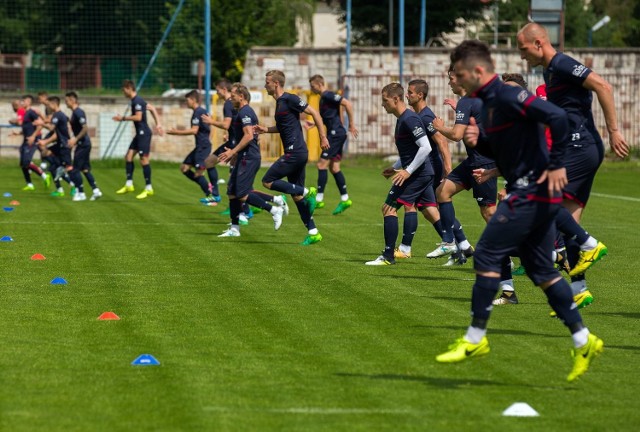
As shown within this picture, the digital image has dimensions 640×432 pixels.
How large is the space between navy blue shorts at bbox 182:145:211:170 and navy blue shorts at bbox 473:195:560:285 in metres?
15.8

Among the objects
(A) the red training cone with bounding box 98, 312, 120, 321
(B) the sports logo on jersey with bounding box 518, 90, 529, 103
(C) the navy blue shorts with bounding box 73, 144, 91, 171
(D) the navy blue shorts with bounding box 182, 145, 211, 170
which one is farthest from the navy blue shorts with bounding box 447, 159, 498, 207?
(C) the navy blue shorts with bounding box 73, 144, 91, 171

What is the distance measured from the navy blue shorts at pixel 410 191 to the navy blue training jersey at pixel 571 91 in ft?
11.9

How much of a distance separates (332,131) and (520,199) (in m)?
15.9

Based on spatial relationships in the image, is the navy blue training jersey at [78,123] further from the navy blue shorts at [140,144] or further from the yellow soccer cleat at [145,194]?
the yellow soccer cleat at [145,194]

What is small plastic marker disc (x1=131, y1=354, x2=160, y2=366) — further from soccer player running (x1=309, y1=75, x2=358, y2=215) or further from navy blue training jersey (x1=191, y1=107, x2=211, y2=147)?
navy blue training jersey (x1=191, y1=107, x2=211, y2=147)

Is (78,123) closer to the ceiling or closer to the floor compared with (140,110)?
closer to the floor

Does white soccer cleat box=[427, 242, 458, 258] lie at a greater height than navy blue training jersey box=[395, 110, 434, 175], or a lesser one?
lesser

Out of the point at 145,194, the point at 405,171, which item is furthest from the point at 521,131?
the point at 145,194

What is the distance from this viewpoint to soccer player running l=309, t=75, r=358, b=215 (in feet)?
72.4

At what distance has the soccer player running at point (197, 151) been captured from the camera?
22844 mm

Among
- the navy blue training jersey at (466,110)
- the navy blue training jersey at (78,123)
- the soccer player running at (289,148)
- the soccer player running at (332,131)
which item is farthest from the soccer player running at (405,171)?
the navy blue training jersey at (78,123)

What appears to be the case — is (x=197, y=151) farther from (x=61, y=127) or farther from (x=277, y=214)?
(x=277, y=214)

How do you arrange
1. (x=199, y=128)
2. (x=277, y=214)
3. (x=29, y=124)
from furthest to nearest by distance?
1. (x=29, y=124)
2. (x=199, y=128)
3. (x=277, y=214)

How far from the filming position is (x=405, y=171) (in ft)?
43.8
